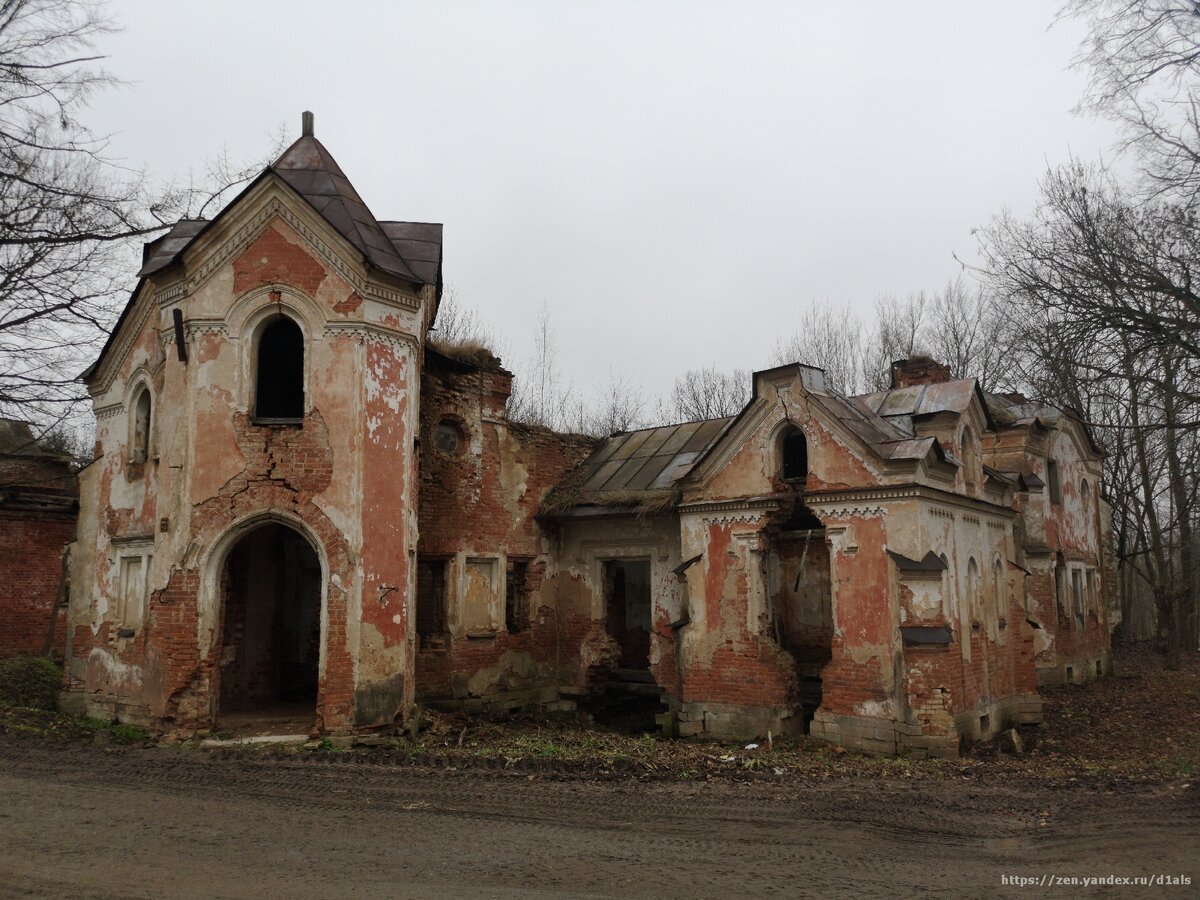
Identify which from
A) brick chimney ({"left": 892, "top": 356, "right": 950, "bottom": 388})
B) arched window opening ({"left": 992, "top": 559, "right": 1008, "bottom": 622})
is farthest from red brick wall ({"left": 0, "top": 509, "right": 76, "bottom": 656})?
arched window opening ({"left": 992, "top": 559, "right": 1008, "bottom": 622})

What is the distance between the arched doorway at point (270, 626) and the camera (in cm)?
1444


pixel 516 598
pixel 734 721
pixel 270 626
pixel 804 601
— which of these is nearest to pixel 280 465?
pixel 270 626

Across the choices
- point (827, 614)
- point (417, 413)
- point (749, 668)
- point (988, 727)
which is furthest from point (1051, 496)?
point (417, 413)

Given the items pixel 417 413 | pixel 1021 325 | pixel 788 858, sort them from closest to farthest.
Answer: pixel 788 858, pixel 1021 325, pixel 417 413

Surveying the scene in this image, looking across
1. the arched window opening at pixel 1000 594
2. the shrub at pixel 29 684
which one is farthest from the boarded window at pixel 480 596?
the arched window opening at pixel 1000 594

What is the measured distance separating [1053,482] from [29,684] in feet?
68.0

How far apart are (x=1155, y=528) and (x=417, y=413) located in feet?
79.7

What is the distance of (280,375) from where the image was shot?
1539cm

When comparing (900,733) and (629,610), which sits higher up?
(629,610)

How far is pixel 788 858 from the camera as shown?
7.13 m

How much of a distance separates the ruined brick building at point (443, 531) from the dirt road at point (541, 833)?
2.26 m

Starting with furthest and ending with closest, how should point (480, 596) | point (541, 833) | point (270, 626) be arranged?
point (480, 596) < point (270, 626) < point (541, 833)

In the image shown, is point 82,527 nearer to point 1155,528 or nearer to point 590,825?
point 590,825

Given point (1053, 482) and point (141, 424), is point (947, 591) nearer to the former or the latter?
point (1053, 482)
